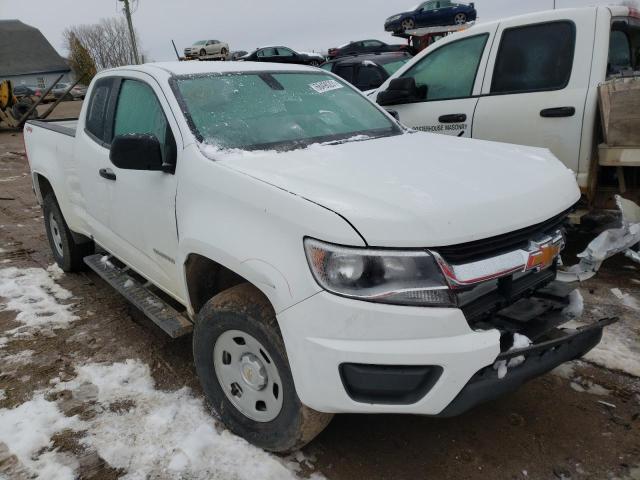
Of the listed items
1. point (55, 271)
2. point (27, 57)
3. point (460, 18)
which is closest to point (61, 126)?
point (55, 271)

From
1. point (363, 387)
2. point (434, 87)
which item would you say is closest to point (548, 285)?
point (363, 387)

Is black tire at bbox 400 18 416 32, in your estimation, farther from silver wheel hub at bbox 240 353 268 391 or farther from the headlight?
the headlight

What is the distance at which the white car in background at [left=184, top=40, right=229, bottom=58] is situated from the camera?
31.7 m

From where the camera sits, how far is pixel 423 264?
192 cm

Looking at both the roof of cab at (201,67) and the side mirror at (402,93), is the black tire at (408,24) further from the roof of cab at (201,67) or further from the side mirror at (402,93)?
the roof of cab at (201,67)

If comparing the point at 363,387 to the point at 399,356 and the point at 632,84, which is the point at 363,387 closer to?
the point at 399,356

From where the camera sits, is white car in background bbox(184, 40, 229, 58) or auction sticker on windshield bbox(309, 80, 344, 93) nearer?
auction sticker on windshield bbox(309, 80, 344, 93)

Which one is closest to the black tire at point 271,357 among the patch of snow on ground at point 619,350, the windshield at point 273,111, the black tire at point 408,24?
the windshield at point 273,111

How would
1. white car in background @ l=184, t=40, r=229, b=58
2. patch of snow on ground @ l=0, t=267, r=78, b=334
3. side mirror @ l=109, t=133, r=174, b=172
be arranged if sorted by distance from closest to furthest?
1. side mirror @ l=109, t=133, r=174, b=172
2. patch of snow on ground @ l=0, t=267, r=78, b=334
3. white car in background @ l=184, t=40, r=229, b=58

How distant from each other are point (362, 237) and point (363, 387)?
56cm

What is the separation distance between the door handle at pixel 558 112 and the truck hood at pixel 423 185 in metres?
1.56

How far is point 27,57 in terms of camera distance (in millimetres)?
56062

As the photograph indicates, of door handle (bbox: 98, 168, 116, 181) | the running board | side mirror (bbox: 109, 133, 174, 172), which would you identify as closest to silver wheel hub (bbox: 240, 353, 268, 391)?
the running board

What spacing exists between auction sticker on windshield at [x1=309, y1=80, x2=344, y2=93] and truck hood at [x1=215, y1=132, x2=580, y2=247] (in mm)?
786
